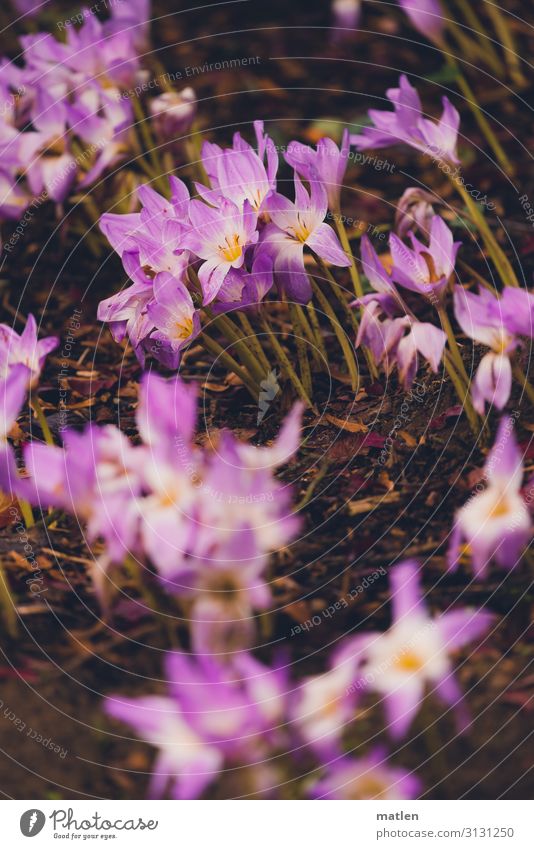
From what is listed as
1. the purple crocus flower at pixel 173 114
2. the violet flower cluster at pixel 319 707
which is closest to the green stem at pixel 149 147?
the purple crocus flower at pixel 173 114

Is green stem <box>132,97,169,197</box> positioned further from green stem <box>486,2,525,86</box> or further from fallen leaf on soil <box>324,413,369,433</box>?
green stem <box>486,2,525,86</box>

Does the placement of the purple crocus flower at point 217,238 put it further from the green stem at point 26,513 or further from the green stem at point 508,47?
the green stem at point 508,47

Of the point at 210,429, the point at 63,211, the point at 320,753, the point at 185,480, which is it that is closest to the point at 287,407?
the point at 210,429

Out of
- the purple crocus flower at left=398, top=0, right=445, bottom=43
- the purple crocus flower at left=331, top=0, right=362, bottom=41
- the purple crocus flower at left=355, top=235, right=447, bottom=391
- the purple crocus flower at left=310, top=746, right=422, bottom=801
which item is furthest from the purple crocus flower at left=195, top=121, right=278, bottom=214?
the purple crocus flower at left=331, top=0, right=362, bottom=41

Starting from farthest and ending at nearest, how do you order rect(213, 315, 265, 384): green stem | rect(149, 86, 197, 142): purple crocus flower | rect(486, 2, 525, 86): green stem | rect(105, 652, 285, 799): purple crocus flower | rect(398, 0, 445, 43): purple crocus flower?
rect(486, 2, 525, 86): green stem, rect(398, 0, 445, 43): purple crocus flower, rect(149, 86, 197, 142): purple crocus flower, rect(213, 315, 265, 384): green stem, rect(105, 652, 285, 799): purple crocus flower

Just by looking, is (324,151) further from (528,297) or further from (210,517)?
(210,517)

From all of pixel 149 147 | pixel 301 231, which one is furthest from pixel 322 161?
pixel 149 147

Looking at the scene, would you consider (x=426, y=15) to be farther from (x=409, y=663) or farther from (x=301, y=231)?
(x=409, y=663)
